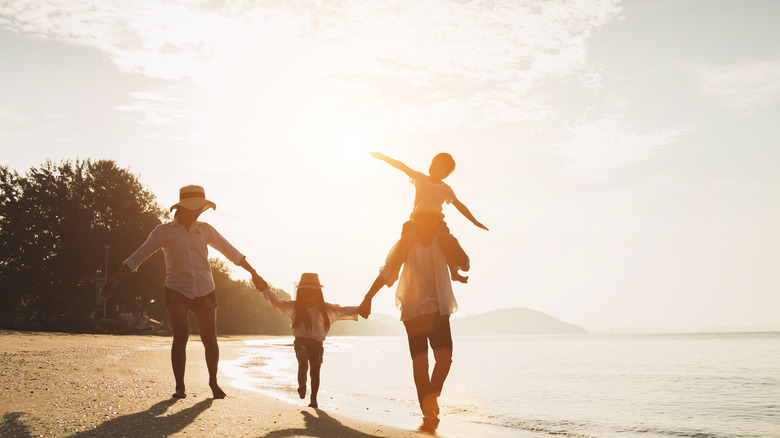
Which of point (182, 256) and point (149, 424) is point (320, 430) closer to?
point (149, 424)

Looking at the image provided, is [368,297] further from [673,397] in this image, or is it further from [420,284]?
[673,397]

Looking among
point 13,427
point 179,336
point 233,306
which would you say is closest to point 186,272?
point 179,336

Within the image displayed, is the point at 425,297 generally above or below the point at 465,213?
below

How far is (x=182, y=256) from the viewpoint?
22.8ft

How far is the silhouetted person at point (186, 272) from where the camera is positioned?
686 cm

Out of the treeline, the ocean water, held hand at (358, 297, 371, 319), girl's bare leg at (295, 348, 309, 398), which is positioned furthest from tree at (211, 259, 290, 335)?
held hand at (358, 297, 371, 319)

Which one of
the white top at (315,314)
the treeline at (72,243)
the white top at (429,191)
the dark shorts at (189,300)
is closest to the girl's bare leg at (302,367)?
the white top at (315,314)

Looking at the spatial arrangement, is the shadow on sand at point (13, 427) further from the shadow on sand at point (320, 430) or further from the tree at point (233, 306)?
the tree at point (233, 306)

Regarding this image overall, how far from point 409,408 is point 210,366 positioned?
4.51 meters

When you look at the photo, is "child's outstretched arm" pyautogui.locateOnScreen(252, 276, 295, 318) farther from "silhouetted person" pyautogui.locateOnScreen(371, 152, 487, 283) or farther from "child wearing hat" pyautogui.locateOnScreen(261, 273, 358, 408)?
"silhouetted person" pyautogui.locateOnScreen(371, 152, 487, 283)

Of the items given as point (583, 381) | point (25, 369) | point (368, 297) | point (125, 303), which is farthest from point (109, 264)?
point (368, 297)

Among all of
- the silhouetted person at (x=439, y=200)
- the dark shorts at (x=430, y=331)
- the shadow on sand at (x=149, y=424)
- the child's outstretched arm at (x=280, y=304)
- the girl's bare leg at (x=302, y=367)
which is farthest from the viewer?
the girl's bare leg at (x=302, y=367)

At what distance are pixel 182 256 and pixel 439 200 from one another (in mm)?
2993

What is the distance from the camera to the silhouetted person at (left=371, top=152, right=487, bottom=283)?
6289 millimetres
